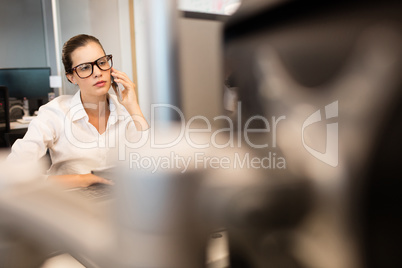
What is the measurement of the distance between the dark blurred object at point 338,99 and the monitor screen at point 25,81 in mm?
2367

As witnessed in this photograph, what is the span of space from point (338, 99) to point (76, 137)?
0.68ft

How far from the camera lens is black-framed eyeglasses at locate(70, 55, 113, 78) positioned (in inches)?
7.6

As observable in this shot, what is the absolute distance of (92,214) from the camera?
17 centimetres

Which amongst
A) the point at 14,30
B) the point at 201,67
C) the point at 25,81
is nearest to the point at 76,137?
the point at 201,67

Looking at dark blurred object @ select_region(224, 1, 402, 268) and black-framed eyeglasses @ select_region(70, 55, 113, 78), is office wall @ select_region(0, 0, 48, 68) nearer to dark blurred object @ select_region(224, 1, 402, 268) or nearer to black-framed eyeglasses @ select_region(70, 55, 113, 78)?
black-framed eyeglasses @ select_region(70, 55, 113, 78)

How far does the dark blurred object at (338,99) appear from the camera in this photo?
122 millimetres

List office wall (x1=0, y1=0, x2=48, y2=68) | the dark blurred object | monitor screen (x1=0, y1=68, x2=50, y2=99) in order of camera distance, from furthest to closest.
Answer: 1. monitor screen (x1=0, y1=68, x2=50, y2=99)
2. office wall (x1=0, y1=0, x2=48, y2=68)
3. the dark blurred object

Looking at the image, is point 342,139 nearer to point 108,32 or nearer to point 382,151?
point 382,151

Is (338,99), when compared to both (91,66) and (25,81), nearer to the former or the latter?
(91,66)

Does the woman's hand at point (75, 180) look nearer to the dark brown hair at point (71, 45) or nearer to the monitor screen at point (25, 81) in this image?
the dark brown hair at point (71, 45)

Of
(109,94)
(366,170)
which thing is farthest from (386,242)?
(109,94)

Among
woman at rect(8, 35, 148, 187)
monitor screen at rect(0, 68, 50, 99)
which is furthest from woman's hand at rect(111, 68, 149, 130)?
monitor screen at rect(0, 68, 50, 99)

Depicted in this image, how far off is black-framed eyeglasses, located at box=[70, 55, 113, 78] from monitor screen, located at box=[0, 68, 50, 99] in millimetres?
2261

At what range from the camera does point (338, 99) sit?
128 millimetres
